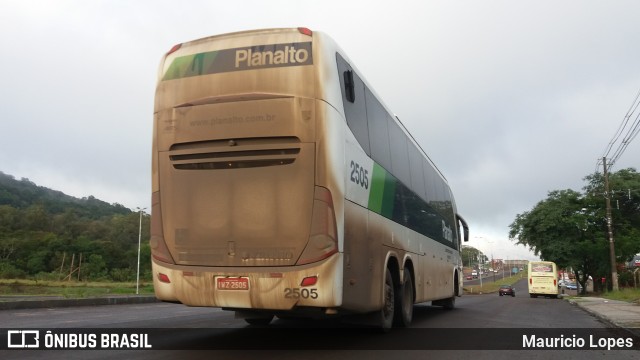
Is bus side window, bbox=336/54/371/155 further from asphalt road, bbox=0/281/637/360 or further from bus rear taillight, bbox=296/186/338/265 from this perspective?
asphalt road, bbox=0/281/637/360

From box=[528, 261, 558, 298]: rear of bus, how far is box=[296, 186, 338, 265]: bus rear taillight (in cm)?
4315

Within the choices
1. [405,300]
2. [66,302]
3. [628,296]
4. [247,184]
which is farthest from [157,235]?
[628,296]

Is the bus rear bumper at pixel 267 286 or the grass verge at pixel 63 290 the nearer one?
the bus rear bumper at pixel 267 286

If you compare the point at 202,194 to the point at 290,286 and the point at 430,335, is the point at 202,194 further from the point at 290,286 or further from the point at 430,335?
the point at 430,335

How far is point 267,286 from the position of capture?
6.46 meters

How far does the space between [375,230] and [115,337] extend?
4.59m

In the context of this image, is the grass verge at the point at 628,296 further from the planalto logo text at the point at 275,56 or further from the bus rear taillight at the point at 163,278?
the bus rear taillight at the point at 163,278

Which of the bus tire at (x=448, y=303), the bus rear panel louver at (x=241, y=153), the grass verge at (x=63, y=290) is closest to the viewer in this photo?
the bus rear panel louver at (x=241, y=153)

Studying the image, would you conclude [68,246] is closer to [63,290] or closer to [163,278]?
[63,290]

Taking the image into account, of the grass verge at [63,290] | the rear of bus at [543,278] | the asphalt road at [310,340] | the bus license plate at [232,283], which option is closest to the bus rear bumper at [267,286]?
the bus license plate at [232,283]

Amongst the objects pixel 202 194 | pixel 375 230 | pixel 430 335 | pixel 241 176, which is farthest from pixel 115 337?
pixel 430 335

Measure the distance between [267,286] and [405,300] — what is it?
181 inches

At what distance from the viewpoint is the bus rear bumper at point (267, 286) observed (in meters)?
6.40

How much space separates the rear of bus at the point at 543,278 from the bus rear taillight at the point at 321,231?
43.1 meters
